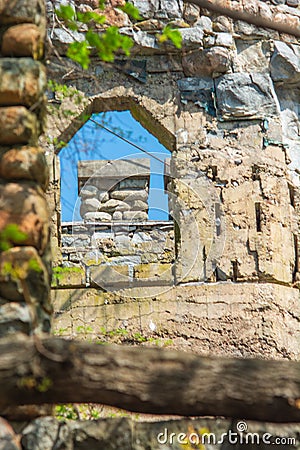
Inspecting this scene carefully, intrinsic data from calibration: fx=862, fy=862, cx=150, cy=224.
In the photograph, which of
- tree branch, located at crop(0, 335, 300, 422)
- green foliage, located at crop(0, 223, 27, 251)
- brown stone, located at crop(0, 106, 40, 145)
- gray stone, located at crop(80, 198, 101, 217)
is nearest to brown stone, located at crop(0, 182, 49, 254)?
brown stone, located at crop(0, 106, 40, 145)

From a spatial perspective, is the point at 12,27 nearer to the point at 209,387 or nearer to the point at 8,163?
the point at 8,163

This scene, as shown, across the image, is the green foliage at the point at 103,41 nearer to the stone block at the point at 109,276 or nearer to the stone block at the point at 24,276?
the stone block at the point at 24,276

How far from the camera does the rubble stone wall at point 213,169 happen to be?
7.38 m

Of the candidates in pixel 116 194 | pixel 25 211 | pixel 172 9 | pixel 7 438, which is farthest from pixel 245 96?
pixel 7 438

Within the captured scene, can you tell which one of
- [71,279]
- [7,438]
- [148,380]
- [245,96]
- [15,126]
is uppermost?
[245,96]

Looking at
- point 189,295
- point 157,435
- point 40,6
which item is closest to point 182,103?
point 189,295

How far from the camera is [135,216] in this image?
9.85 m

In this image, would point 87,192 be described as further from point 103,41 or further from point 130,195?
point 103,41

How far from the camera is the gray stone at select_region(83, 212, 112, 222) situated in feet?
32.3

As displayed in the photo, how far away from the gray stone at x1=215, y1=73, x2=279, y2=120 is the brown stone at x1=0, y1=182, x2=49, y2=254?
4447 millimetres

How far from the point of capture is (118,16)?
789cm

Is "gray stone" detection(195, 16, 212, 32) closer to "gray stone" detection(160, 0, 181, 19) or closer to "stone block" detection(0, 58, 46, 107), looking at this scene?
"gray stone" detection(160, 0, 181, 19)

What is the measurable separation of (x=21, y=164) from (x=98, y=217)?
20.3ft

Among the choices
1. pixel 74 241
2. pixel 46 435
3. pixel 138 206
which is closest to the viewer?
pixel 46 435
